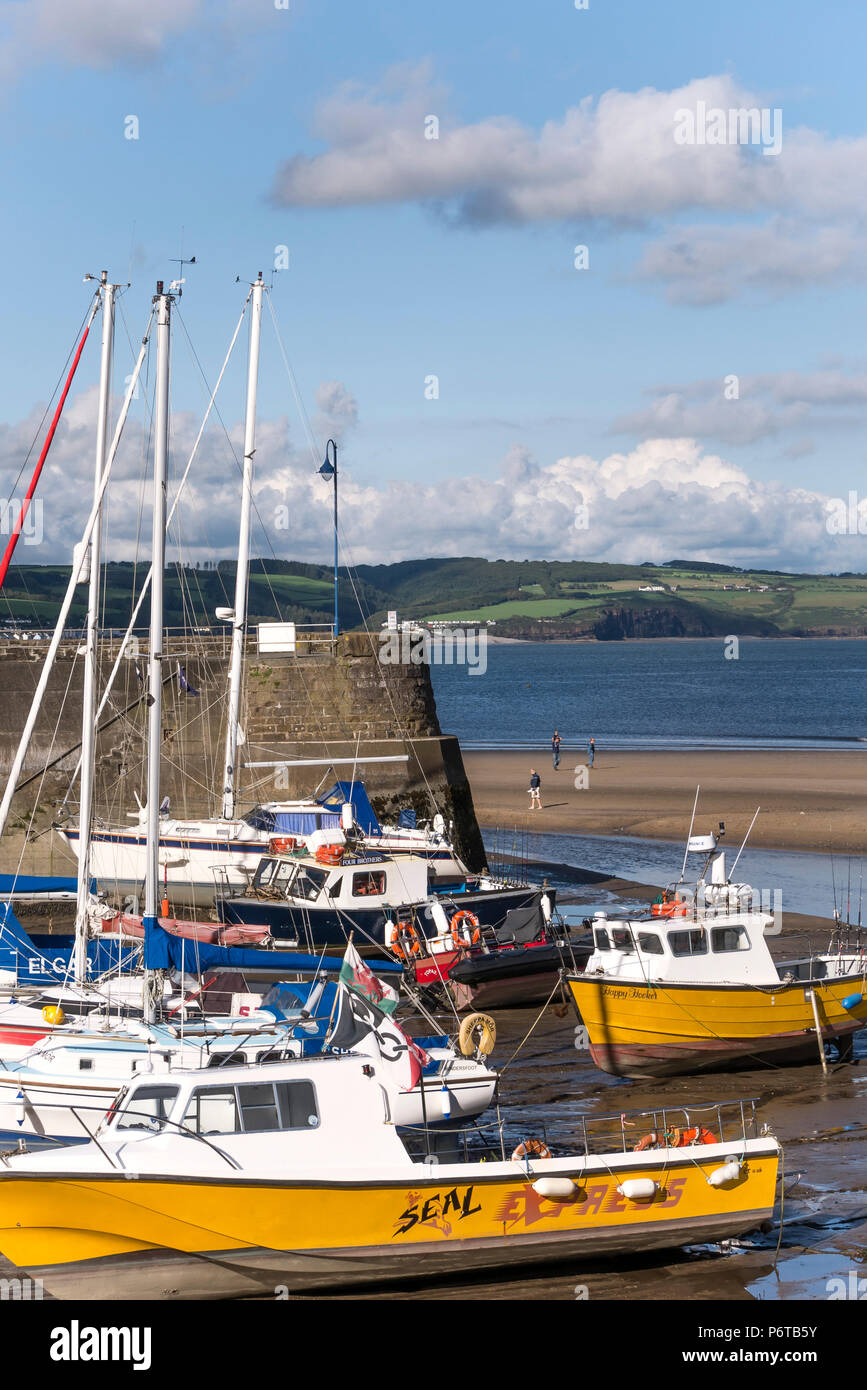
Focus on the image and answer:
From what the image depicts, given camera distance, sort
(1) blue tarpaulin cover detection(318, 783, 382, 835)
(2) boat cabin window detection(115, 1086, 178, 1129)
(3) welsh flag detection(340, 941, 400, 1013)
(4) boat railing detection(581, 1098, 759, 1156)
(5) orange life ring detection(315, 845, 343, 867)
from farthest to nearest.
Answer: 1. (1) blue tarpaulin cover detection(318, 783, 382, 835)
2. (5) orange life ring detection(315, 845, 343, 867)
3. (4) boat railing detection(581, 1098, 759, 1156)
4. (3) welsh flag detection(340, 941, 400, 1013)
5. (2) boat cabin window detection(115, 1086, 178, 1129)

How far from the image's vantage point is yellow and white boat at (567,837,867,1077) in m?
19.2

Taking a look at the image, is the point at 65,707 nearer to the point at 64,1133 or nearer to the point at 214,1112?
the point at 64,1133

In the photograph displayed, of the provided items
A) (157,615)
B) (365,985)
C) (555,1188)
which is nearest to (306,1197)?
(555,1188)

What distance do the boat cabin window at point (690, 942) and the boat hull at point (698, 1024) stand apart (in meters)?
0.57

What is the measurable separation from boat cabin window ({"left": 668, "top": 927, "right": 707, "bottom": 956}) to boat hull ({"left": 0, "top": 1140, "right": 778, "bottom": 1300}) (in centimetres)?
650

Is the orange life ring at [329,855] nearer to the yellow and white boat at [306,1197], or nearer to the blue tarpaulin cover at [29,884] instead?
the blue tarpaulin cover at [29,884]

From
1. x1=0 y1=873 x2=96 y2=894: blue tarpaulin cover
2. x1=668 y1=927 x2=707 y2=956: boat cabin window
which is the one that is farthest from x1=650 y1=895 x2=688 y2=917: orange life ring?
x1=0 y1=873 x2=96 y2=894: blue tarpaulin cover

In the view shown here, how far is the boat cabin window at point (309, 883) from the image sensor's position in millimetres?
25062

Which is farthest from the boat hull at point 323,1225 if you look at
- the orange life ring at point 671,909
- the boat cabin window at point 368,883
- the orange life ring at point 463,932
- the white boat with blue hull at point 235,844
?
the white boat with blue hull at point 235,844

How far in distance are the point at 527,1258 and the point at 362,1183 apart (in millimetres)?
1803

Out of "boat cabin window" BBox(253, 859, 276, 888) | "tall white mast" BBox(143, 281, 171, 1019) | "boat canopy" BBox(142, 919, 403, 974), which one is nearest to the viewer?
"tall white mast" BBox(143, 281, 171, 1019)
